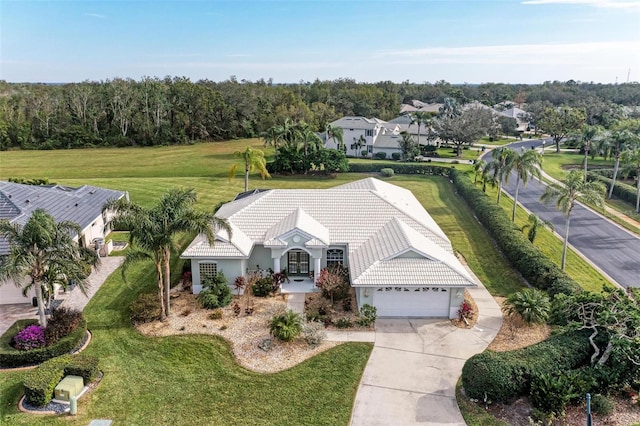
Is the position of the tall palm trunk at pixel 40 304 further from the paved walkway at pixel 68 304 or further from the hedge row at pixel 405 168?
the hedge row at pixel 405 168

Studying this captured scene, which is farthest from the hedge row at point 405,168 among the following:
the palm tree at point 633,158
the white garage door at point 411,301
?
the white garage door at point 411,301

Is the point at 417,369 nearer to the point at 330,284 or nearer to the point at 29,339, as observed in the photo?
the point at 330,284


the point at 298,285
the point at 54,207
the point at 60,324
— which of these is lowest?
the point at 298,285

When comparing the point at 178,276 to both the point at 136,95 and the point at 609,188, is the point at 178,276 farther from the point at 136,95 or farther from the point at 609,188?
the point at 136,95

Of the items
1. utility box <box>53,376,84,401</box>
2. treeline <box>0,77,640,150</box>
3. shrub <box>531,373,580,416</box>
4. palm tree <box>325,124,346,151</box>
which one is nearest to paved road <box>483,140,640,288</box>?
shrub <box>531,373,580,416</box>

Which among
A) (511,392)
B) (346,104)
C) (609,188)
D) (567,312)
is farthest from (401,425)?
(346,104)

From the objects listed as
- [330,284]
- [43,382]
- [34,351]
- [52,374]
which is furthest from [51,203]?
[330,284]
